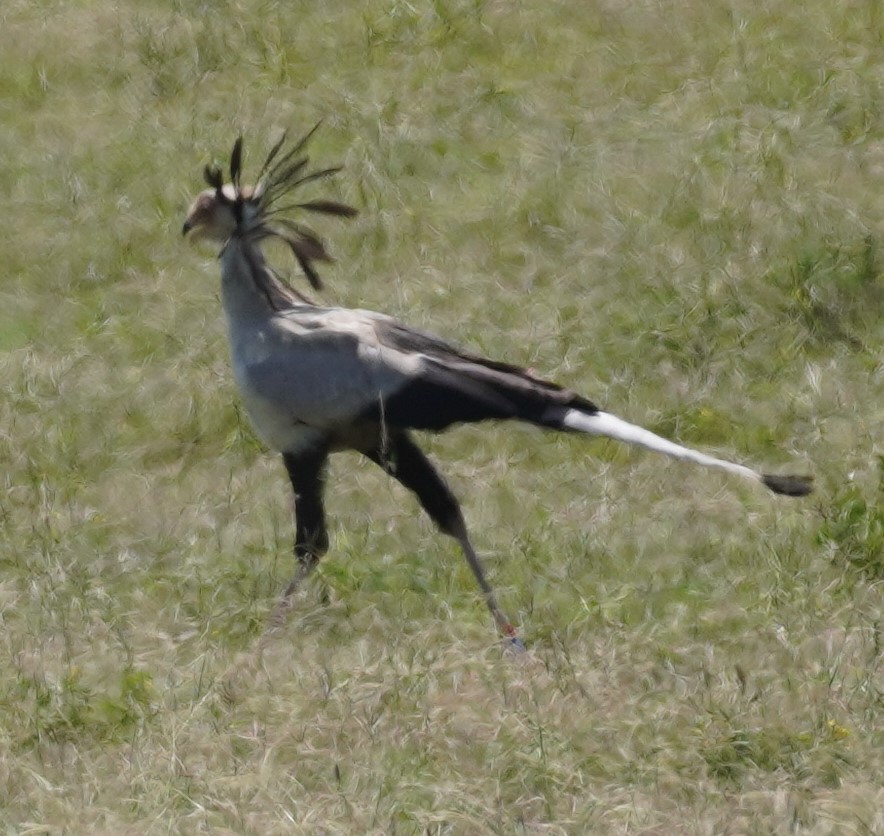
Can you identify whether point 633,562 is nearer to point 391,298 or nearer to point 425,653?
point 425,653

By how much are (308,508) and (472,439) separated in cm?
144

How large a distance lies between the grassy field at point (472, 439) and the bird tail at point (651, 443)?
0.87ft

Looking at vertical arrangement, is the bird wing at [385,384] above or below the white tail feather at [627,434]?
above

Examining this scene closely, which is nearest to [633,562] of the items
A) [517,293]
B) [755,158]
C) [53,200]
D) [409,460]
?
[409,460]

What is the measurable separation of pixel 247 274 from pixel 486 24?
4.68 metres

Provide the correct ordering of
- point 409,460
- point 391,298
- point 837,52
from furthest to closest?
1. point 837,52
2. point 391,298
3. point 409,460

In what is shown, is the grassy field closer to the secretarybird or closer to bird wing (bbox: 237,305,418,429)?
the secretarybird

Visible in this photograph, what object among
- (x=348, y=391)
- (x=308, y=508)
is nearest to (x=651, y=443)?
(x=348, y=391)

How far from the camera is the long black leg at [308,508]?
6168 mm

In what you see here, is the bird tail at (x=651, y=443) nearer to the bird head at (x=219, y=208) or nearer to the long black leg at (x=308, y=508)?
the long black leg at (x=308, y=508)

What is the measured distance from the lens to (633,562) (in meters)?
6.34

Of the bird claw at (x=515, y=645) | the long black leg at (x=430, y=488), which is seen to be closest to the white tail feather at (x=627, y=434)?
the long black leg at (x=430, y=488)

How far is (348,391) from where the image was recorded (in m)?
6.01

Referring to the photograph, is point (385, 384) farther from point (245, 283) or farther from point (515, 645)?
point (515, 645)
